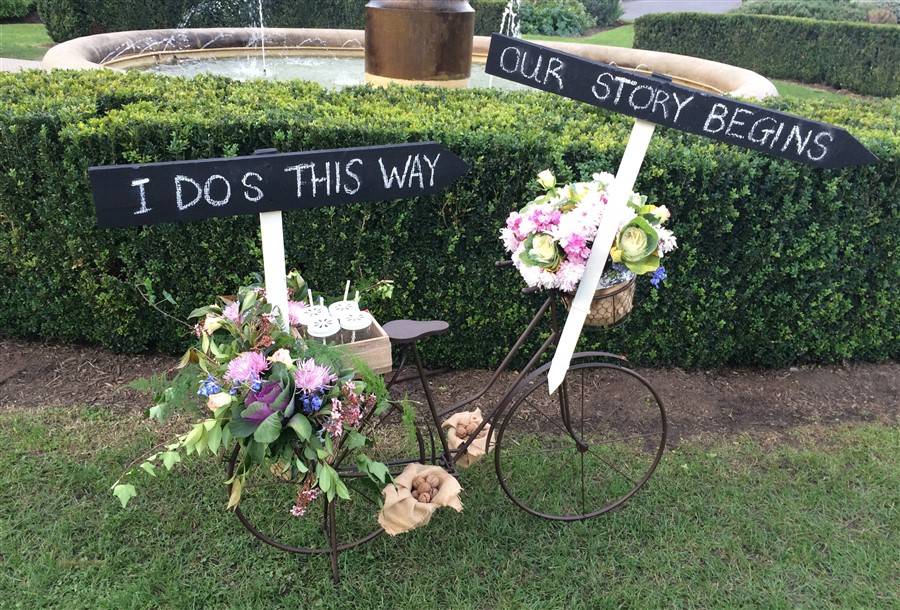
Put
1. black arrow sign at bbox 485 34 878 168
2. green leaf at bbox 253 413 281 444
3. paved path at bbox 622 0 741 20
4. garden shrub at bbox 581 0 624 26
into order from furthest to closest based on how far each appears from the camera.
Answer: paved path at bbox 622 0 741 20
garden shrub at bbox 581 0 624 26
black arrow sign at bbox 485 34 878 168
green leaf at bbox 253 413 281 444

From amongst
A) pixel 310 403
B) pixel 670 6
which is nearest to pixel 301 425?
pixel 310 403

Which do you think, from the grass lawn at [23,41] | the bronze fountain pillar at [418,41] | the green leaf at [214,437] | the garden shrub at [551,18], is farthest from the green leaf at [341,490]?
the garden shrub at [551,18]

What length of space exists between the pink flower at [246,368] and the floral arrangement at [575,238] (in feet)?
3.13

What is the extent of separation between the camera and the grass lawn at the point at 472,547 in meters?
2.60

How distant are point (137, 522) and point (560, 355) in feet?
6.03

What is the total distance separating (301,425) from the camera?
2035 millimetres

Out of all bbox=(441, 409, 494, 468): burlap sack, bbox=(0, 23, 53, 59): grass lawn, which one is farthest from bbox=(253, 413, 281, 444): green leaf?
bbox=(0, 23, 53, 59): grass lawn

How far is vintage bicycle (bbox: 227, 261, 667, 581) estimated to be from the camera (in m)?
2.65

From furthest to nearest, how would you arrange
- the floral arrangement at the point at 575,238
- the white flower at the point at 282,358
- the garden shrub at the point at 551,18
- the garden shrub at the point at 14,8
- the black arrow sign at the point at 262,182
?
the garden shrub at the point at 551,18 < the garden shrub at the point at 14,8 < the floral arrangement at the point at 575,238 < the white flower at the point at 282,358 < the black arrow sign at the point at 262,182

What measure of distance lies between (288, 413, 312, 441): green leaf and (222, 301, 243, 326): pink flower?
1.29 feet

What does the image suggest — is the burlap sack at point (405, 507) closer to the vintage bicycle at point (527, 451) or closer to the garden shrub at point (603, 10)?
the vintage bicycle at point (527, 451)

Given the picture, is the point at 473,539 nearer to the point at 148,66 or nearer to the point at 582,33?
the point at 148,66

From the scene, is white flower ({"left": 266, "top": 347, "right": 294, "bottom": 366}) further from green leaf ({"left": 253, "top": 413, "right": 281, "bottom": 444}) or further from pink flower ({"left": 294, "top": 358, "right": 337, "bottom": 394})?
green leaf ({"left": 253, "top": 413, "right": 281, "bottom": 444})

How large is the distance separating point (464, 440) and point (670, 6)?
26.6 m
